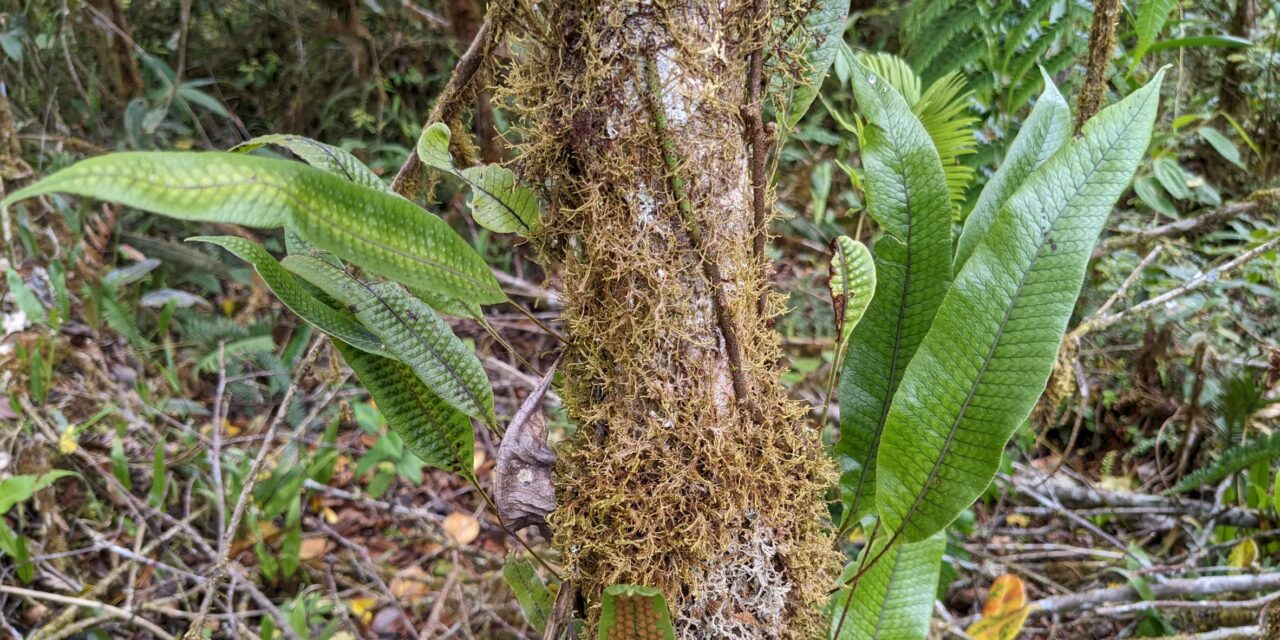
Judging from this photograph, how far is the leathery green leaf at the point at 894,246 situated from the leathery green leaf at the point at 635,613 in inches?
12.9

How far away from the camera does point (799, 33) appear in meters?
0.74

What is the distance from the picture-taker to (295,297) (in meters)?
0.66

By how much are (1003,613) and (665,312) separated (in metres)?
1.03

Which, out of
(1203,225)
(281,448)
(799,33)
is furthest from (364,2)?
(1203,225)

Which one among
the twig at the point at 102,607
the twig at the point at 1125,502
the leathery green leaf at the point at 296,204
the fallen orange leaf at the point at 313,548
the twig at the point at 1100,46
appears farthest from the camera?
the fallen orange leaf at the point at 313,548

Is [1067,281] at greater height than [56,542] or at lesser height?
greater

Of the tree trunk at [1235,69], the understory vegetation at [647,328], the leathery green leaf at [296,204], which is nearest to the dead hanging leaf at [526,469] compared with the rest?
the understory vegetation at [647,328]

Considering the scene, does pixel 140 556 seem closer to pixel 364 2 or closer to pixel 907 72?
pixel 907 72

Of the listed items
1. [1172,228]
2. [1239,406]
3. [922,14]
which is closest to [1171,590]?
[1239,406]

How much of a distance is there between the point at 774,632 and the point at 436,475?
1805 mm

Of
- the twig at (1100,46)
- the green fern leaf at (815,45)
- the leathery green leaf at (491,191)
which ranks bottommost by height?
the leathery green leaf at (491,191)

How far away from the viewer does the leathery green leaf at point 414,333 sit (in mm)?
672

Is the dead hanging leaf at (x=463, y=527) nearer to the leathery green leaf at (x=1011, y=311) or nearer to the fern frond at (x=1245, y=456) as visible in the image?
the leathery green leaf at (x=1011, y=311)

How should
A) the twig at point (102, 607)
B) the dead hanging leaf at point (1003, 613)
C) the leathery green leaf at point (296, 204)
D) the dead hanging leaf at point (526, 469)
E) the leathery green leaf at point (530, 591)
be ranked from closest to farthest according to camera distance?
the leathery green leaf at point (296, 204) < the dead hanging leaf at point (526, 469) < the leathery green leaf at point (530, 591) < the dead hanging leaf at point (1003, 613) < the twig at point (102, 607)
